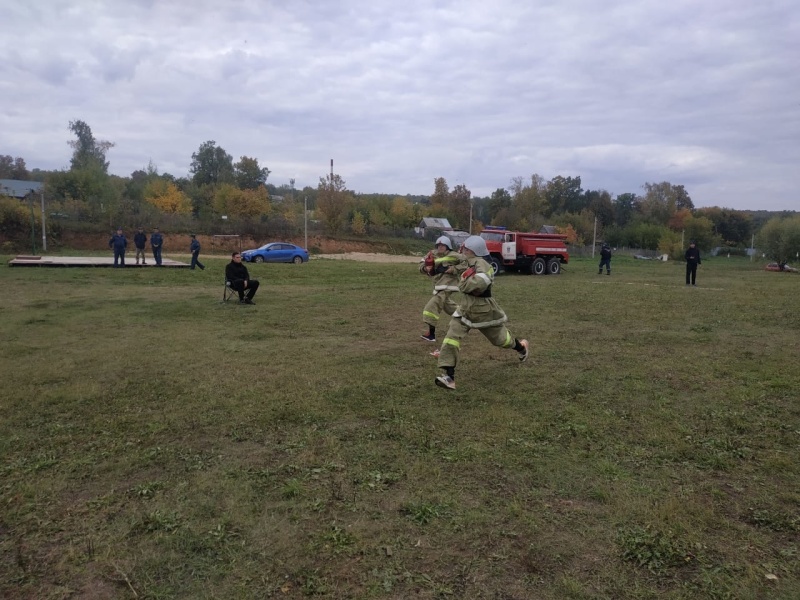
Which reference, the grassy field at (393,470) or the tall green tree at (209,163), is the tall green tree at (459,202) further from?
the grassy field at (393,470)

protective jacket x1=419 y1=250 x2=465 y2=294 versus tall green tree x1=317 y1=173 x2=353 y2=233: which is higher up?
tall green tree x1=317 y1=173 x2=353 y2=233

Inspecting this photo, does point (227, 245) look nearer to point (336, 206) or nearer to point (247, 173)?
point (336, 206)

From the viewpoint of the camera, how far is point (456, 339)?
662 cm

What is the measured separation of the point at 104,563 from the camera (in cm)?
312

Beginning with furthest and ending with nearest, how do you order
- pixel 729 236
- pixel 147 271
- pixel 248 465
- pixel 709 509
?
pixel 729 236 < pixel 147 271 < pixel 248 465 < pixel 709 509

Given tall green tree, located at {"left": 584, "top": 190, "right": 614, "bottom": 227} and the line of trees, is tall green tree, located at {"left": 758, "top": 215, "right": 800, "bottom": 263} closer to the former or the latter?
the line of trees

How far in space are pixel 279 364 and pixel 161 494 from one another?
380cm

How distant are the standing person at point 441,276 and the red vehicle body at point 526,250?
17594 millimetres

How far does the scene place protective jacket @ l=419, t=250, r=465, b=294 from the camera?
8.50m

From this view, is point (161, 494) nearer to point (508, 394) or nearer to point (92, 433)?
point (92, 433)

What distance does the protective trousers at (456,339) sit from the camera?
654 centimetres

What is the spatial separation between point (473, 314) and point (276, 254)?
26.1 meters

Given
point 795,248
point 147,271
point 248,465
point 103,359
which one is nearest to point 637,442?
point 248,465

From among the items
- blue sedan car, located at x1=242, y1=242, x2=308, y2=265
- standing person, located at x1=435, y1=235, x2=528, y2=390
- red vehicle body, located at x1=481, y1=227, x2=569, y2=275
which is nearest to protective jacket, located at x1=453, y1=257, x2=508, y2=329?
standing person, located at x1=435, y1=235, x2=528, y2=390
